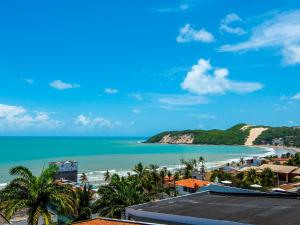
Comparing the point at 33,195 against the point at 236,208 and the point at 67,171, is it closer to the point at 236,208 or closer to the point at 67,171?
the point at 236,208

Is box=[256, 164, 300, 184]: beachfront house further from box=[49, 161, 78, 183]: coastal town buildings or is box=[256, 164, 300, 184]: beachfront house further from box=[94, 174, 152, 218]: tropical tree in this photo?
box=[94, 174, 152, 218]: tropical tree

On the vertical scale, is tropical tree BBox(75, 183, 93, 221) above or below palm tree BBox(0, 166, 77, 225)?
below

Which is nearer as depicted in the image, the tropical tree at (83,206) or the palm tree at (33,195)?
the palm tree at (33,195)

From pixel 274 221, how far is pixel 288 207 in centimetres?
340

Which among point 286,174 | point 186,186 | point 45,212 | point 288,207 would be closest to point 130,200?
point 45,212

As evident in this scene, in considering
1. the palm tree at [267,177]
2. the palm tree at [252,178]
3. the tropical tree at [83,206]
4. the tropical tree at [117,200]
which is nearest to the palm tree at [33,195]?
the tropical tree at [117,200]

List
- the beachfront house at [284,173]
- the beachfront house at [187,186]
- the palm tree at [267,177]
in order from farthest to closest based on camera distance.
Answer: the beachfront house at [284,173] < the palm tree at [267,177] < the beachfront house at [187,186]

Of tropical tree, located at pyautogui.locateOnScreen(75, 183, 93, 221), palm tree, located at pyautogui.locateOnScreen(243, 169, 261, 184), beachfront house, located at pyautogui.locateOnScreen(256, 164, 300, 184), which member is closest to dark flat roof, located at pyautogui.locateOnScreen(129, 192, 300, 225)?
tropical tree, located at pyautogui.locateOnScreen(75, 183, 93, 221)

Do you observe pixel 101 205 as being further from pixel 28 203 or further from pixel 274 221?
pixel 274 221

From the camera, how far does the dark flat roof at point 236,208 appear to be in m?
19.4

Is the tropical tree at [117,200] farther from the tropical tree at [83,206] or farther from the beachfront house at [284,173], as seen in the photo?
the beachfront house at [284,173]

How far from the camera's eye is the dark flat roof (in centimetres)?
1936

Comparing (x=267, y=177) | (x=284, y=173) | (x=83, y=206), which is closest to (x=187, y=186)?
(x=267, y=177)

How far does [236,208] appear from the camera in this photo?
72.1ft
